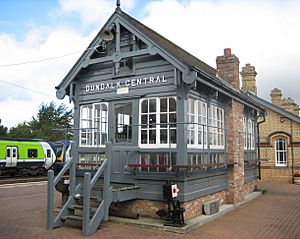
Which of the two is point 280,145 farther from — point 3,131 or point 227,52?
point 3,131

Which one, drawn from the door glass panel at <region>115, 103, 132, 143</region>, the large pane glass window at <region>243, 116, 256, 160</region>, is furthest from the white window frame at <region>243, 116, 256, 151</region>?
the door glass panel at <region>115, 103, 132, 143</region>

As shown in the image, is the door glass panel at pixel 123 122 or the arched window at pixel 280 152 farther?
the arched window at pixel 280 152

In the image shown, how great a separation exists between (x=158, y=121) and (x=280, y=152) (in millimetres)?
15267

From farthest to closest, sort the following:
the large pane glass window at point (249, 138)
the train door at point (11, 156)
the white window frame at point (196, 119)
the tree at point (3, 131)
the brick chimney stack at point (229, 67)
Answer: the tree at point (3, 131), the train door at point (11, 156), the large pane glass window at point (249, 138), the brick chimney stack at point (229, 67), the white window frame at point (196, 119)

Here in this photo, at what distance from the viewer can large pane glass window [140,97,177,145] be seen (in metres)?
9.10

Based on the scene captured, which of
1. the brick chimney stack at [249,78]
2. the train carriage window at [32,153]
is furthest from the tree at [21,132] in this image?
the brick chimney stack at [249,78]

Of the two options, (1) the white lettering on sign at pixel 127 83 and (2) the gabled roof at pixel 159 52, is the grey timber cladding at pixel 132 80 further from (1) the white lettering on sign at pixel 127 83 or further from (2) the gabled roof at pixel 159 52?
(2) the gabled roof at pixel 159 52

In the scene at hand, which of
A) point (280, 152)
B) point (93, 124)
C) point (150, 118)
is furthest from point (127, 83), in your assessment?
point (280, 152)

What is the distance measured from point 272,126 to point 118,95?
15.2 m

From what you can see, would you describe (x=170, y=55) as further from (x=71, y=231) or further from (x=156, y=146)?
(x=71, y=231)

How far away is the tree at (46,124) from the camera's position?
5375 centimetres

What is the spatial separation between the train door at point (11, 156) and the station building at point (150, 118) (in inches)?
633

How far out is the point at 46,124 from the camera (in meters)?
58.0

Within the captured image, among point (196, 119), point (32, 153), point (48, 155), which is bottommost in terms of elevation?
point (48, 155)
